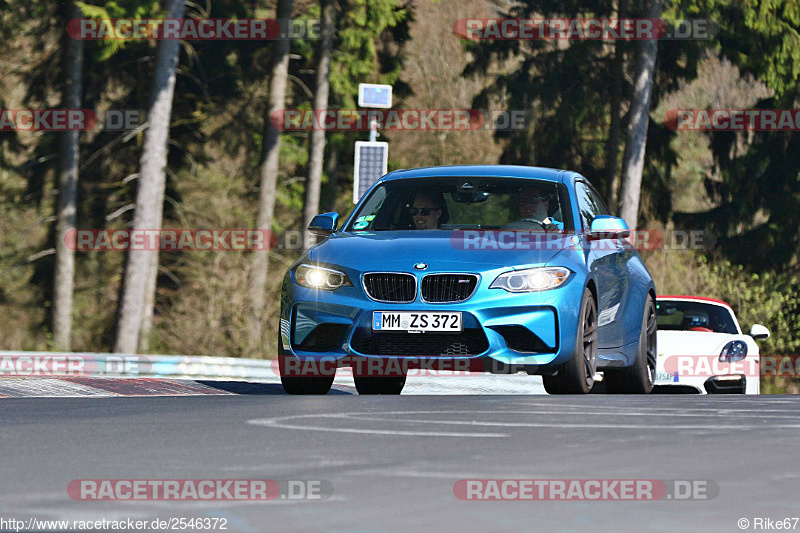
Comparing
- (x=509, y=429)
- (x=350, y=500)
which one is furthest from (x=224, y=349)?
(x=350, y=500)

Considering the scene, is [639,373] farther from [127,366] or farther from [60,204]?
[60,204]

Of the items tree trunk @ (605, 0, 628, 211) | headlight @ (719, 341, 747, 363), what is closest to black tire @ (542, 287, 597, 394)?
headlight @ (719, 341, 747, 363)

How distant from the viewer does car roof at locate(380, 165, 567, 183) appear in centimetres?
1159

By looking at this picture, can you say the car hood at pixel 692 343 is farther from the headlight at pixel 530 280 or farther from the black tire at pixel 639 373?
the headlight at pixel 530 280

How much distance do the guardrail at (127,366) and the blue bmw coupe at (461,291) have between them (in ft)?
11.2

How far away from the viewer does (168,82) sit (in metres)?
26.8

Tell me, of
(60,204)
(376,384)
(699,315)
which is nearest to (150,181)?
(60,204)

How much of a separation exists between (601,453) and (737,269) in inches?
1131

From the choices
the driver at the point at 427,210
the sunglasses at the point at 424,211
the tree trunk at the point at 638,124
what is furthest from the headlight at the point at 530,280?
the tree trunk at the point at 638,124

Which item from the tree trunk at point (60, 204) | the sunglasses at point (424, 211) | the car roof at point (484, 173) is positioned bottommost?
the tree trunk at point (60, 204)

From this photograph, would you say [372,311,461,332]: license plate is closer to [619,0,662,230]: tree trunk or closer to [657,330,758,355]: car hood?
[657,330,758,355]: car hood

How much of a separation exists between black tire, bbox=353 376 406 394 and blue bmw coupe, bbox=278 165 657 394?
0.97m

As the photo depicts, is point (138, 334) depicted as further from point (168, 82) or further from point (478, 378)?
point (478, 378)

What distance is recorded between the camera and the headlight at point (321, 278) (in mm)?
10172
